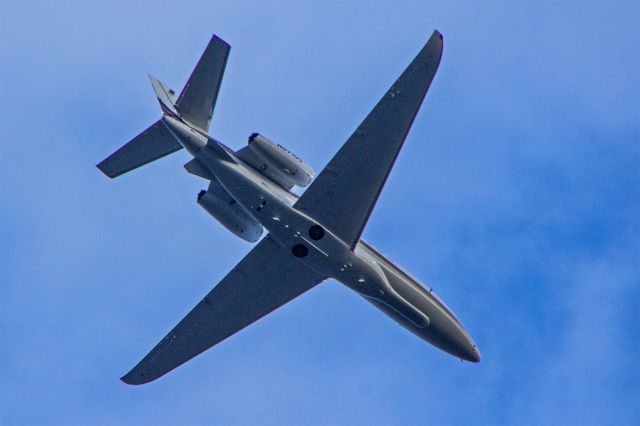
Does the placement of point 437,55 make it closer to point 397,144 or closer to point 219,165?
point 397,144

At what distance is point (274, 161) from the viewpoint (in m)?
42.1

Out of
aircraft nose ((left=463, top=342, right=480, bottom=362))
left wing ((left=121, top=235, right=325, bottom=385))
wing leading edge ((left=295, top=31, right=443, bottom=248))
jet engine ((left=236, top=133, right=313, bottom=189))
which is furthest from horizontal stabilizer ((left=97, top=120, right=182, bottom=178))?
aircraft nose ((left=463, top=342, right=480, bottom=362))

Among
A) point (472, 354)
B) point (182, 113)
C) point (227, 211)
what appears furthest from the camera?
point (472, 354)

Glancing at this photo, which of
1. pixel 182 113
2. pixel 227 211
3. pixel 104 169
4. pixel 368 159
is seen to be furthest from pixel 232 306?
pixel 368 159

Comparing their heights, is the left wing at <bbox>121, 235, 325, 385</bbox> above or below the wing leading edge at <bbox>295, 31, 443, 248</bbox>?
below

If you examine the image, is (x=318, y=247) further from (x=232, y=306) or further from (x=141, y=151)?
(x=141, y=151)

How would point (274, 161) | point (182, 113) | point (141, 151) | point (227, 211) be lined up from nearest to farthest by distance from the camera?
point (274, 161) → point (182, 113) → point (141, 151) → point (227, 211)

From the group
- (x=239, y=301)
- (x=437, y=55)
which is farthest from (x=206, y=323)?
(x=437, y=55)

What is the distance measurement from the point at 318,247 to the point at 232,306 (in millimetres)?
6875

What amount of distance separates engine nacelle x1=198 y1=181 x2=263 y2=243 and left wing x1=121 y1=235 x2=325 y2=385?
1174mm

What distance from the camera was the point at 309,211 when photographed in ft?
→ 137

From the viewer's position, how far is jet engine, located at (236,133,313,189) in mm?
42062

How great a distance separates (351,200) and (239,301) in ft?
29.4

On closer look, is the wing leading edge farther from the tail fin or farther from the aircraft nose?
the aircraft nose
